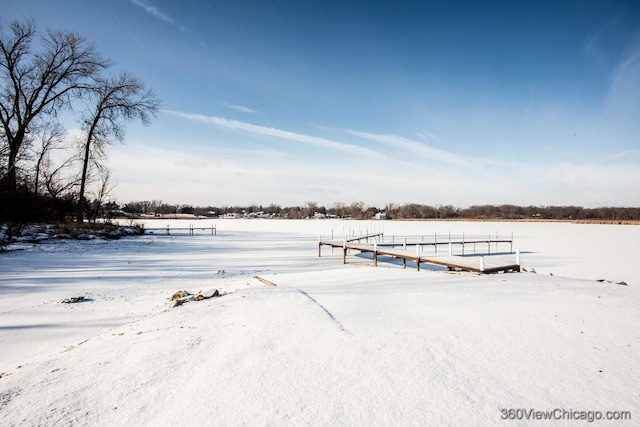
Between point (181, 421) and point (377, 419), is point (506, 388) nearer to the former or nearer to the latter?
point (377, 419)

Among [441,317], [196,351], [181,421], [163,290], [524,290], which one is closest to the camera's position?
[181,421]

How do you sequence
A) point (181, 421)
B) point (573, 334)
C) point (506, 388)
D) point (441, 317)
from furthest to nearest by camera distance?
point (441, 317)
point (573, 334)
point (506, 388)
point (181, 421)

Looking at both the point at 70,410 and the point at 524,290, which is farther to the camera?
the point at 524,290

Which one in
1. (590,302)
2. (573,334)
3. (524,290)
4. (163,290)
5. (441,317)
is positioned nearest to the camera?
(573,334)

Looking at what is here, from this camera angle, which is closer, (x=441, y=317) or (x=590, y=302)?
(x=441, y=317)

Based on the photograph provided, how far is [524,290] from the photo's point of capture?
7.09m

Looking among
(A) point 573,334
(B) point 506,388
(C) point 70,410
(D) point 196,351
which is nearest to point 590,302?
(A) point 573,334

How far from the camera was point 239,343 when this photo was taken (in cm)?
389

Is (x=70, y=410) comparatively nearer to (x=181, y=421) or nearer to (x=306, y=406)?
(x=181, y=421)

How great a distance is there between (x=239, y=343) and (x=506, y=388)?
2721 mm

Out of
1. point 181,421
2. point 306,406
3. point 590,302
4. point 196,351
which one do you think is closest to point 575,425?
point 306,406

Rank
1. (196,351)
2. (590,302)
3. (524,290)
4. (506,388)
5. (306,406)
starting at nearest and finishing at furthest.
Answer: (306,406) < (506,388) < (196,351) < (590,302) < (524,290)

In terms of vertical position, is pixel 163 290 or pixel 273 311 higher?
pixel 273 311

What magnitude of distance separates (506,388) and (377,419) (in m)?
1.29
